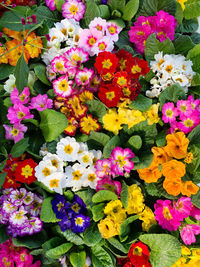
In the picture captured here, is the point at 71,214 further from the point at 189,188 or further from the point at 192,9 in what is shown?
the point at 192,9

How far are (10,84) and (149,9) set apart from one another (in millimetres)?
869

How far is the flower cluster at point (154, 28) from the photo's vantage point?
1.54 meters

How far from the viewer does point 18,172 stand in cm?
134

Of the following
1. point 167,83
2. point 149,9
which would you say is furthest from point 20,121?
point 149,9

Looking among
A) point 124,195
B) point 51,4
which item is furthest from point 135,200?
point 51,4

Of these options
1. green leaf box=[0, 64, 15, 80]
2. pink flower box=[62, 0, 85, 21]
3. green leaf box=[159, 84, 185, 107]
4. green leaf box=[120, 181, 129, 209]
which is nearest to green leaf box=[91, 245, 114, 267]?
green leaf box=[120, 181, 129, 209]

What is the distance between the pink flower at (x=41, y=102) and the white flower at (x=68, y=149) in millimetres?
179

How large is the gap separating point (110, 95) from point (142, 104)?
16 centimetres

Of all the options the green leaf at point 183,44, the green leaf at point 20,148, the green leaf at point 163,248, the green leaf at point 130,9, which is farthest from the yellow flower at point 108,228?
the green leaf at point 130,9

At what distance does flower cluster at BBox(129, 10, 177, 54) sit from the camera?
154cm

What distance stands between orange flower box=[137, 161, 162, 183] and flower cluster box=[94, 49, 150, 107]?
0.33 meters

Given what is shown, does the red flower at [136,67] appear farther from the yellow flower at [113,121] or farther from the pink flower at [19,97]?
the pink flower at [19,97]

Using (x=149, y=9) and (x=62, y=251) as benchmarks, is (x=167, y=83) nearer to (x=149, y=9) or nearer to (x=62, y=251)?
(x=149, y=9)

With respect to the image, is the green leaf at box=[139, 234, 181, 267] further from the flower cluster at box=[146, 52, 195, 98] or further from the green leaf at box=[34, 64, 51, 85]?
the green leaf at box=[34, 64, 51, 85]
